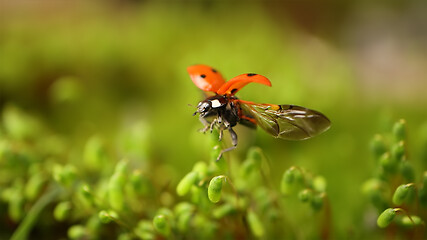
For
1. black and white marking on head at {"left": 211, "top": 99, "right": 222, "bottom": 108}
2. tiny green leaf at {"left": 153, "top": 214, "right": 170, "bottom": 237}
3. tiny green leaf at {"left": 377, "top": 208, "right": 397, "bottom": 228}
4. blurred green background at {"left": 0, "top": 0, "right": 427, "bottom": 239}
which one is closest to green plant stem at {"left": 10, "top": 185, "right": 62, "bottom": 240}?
blurred green background at {"left": 0, "top": 0, "right": 427, "bottom": 239}

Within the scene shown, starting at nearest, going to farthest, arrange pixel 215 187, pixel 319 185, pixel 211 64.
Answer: pixel 215 187, pixel 319 185, pixel 211 64

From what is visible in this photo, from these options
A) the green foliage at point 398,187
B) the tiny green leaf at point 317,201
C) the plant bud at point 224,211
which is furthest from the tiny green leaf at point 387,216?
the plant bud at point 224,211

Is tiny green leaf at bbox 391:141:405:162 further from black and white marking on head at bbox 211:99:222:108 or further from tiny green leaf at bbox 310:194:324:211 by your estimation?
black and white marking on head at bbox 211:99:222:108

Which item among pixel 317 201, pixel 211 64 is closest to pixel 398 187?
pixel 317 201

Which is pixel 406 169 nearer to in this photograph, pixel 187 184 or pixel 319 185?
pixel 319 185

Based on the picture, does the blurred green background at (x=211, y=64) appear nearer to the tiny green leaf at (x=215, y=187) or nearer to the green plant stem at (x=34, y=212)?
the green plant stem at (x=34, y=212)
